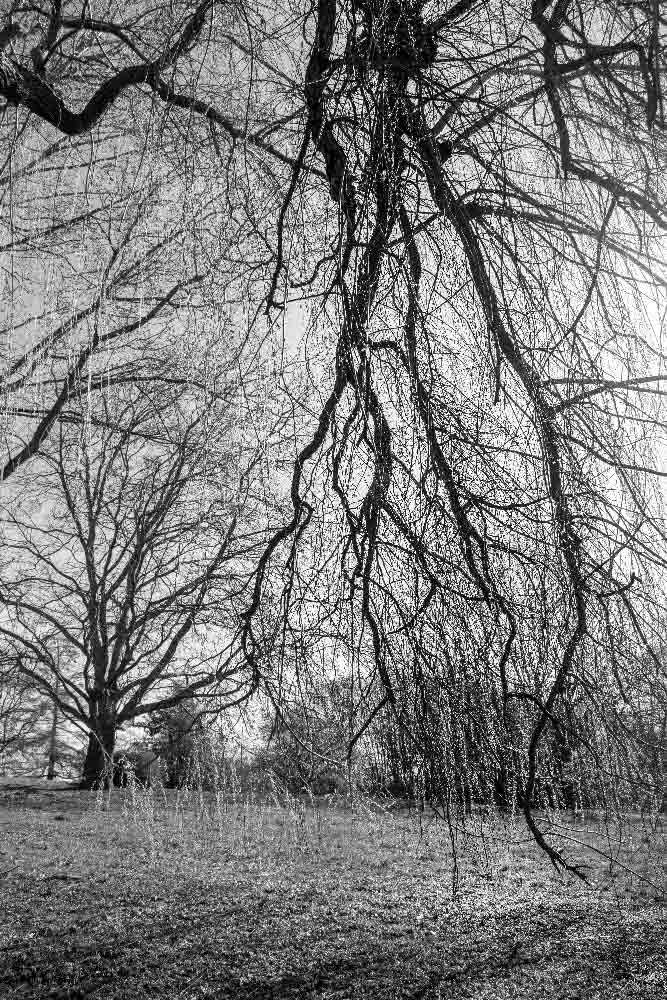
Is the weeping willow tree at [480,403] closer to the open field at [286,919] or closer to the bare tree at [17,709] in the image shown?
the open field at [286,919]

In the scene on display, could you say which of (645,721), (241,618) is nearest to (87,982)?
(241,618)

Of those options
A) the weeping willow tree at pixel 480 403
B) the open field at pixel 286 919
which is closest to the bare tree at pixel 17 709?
the open field at pixel 286 919

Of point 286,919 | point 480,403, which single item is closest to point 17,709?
point 286,919

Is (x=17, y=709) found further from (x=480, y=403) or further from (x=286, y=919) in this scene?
(x=480, y=403)

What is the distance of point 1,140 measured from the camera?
2395 mm

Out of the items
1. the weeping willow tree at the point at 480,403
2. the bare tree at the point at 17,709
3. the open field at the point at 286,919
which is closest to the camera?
the weeping willow tree at the point at 480,403

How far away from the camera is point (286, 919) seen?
5.42 metres

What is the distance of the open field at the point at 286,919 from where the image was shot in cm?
428

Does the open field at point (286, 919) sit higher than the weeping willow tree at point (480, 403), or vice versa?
the weeping willow tree at point (480, 403)

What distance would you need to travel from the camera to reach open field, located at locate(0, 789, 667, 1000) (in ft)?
14.0

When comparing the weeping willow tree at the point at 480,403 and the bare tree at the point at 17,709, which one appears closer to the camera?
the weeping willow tree at the point at 480,403

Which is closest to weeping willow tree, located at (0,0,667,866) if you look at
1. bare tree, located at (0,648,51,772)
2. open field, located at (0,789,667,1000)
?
open field, located at (0,789,667,1000)

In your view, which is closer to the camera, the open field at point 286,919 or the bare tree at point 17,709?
the open field at point 286,919

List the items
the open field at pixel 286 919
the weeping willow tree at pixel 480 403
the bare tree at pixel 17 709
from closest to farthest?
1. the weeping willow tree at pixel 480 403
2. the open field at pixel 286 919
3. the bare tree at pixel 17 709
